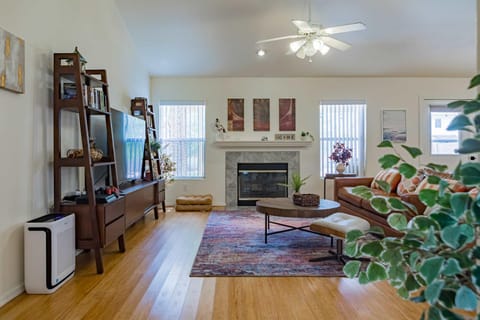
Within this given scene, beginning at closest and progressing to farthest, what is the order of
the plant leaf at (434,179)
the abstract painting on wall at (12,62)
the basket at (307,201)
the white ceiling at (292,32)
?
the plant leaf at (434,179), the abstract painting on wall at (12,62), the basket at (307,201), the white ceiling at (292,32)

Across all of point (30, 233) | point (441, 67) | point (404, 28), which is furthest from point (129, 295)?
point (441, 67)

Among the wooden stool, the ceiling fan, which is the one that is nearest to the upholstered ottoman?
the wooden stool

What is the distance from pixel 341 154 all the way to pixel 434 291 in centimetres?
599

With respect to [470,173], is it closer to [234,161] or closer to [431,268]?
[431,268]

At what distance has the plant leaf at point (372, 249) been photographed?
81cm

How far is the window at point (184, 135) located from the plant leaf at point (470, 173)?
6187mm

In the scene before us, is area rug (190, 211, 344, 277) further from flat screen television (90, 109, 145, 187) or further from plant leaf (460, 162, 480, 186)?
plant leaf (460, 162, 480, 186)

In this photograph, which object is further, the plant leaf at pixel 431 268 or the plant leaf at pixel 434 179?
the plant leaf at pixel 434 179

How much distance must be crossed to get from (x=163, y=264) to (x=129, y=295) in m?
0.72

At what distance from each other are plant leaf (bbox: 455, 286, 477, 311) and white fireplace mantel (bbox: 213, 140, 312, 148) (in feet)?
19.5

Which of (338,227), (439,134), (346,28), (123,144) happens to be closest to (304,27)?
(346,28)

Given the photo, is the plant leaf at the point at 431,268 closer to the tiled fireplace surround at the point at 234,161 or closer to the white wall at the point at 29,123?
the white wall at the point at 29,123

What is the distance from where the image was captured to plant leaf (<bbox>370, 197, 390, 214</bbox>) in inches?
34.6

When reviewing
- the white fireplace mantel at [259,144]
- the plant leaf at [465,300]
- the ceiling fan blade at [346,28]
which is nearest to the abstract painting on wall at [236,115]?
the white fireplace mantel at [259,144]
